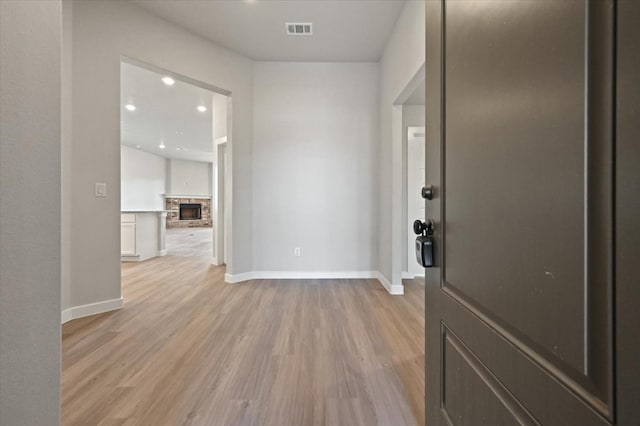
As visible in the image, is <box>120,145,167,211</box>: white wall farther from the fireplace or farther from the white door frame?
the white door frame

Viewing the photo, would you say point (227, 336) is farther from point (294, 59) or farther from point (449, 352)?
point (294, 59)

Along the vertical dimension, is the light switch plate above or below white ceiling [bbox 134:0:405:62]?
below

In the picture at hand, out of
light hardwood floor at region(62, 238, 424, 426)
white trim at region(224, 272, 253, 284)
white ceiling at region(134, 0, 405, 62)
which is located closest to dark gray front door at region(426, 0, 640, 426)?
light hardwood floor at region(62, 238, 424, 426)

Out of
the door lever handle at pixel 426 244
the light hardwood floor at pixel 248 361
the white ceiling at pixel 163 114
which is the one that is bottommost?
the light hardwood floor at pixel 248 361

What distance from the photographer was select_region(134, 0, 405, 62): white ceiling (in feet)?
9.48

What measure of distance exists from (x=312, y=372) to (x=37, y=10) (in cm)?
198

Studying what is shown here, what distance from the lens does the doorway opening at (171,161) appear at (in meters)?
4.61

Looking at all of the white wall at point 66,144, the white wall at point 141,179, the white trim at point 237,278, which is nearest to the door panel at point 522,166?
the white wall at point 66,144

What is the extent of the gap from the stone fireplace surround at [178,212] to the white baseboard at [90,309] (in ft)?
35.5

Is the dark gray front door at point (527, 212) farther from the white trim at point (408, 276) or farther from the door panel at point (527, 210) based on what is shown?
the white trim at point (408, 276)

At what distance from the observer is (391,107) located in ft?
11.0

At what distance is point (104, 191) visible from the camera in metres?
2.72

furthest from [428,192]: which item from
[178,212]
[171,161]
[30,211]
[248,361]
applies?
[178,212]

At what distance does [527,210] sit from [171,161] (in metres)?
14.0
